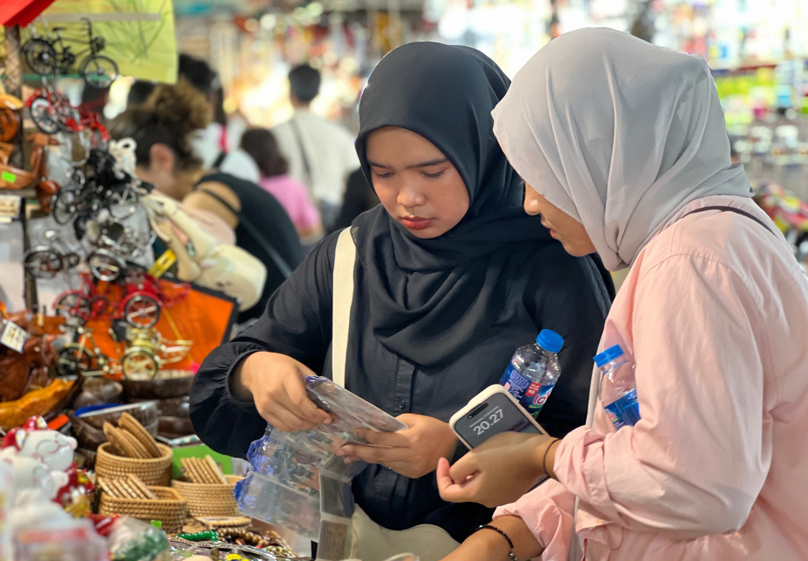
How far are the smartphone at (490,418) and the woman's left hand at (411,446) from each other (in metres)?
0.12

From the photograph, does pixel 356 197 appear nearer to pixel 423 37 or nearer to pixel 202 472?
pixel 202 472

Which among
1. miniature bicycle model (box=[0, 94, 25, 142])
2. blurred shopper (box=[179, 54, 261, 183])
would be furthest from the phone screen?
blurred shopper (box=[179, 54, 261, 183])

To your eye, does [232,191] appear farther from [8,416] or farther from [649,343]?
[649,343]

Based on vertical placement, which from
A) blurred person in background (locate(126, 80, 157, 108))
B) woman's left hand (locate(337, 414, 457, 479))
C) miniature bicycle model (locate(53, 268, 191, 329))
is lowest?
miniature bicycle model (locate(53, 268, 191, 329))

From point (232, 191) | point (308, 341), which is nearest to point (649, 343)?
point (308, 341)

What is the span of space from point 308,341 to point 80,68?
4.39ft

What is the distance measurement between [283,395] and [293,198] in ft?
11.3

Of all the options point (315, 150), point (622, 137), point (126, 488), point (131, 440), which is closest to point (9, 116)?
point (131, 440)

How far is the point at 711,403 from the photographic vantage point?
0.96 metres

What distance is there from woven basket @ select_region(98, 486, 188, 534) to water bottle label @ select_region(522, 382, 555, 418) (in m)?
0.93

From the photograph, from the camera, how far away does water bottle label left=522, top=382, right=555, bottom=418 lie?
1.32 m

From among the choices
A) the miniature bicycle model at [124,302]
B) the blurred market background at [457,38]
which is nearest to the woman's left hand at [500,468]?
the miniature bicycle model at [124,302]

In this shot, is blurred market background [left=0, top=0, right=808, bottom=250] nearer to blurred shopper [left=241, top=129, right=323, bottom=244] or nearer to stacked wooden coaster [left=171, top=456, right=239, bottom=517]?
blurred shopper [left=241, top=129, right=323, bottom=244]

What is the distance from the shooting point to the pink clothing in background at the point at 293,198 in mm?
4703
